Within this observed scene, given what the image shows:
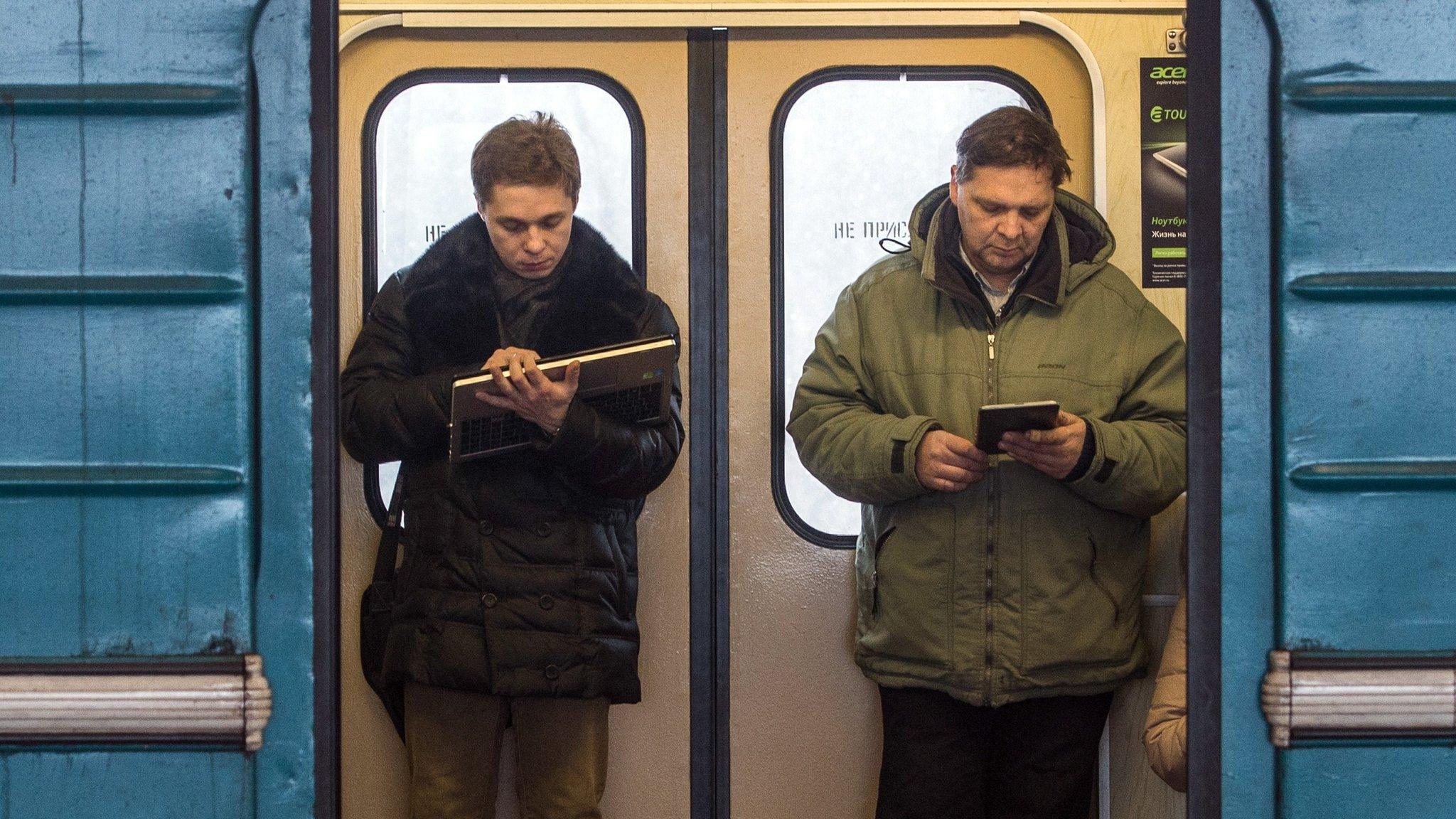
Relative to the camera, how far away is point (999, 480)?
2904mm

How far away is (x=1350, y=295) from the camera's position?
1868mm

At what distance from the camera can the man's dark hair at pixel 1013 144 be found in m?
2.93

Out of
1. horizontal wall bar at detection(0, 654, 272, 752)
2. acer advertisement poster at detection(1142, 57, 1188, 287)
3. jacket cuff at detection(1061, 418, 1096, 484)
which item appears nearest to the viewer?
horizontal wall bar at detection(0, 654, 272, 752)

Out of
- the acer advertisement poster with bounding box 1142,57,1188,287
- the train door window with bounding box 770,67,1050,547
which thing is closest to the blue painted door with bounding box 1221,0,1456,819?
the acer advertisement poster with bounding box 1142,57,1188,287

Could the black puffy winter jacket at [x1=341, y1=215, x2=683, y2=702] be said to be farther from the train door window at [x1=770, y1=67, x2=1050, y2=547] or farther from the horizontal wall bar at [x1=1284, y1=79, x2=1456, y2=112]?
the horizontal wall bar at [x1=1284, y1=79, x2=1456, y2=112]

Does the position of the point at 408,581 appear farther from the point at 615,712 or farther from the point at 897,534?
the point at 897,534

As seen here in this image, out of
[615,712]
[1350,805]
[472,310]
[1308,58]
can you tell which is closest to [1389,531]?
[1350,805]

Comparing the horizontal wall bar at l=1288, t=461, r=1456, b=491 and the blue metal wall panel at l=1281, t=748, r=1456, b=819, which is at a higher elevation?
the horizontal wall bar at l=1288, t=461, r=1456, b=491

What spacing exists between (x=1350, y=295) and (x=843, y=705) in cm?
215

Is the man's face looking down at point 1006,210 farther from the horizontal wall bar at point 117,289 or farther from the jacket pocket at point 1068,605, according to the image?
the horizontal wall bar at point 117,289

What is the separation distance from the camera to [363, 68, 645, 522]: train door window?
3566 millimetres

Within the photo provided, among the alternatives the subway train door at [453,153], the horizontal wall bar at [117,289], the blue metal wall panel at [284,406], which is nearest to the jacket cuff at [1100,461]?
the subway train door at [453,153]

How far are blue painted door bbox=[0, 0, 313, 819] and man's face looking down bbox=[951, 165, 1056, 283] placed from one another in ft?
5.18

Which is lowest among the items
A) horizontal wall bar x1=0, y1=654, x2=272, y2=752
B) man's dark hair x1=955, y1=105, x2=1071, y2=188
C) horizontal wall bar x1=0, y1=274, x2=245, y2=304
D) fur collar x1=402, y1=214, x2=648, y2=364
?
horizontal wall bar x1=0, y1=654, x2=272, y2=752
